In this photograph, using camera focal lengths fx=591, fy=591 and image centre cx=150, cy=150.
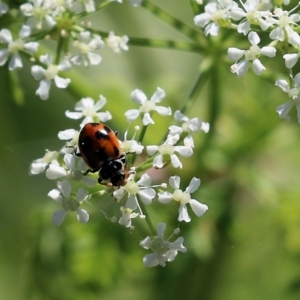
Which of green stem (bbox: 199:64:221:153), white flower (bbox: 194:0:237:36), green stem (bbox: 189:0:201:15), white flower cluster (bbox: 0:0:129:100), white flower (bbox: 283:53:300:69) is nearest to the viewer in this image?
white flower (bbox: 283:53:300:69)

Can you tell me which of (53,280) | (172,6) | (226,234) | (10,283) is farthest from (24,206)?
(172,6)

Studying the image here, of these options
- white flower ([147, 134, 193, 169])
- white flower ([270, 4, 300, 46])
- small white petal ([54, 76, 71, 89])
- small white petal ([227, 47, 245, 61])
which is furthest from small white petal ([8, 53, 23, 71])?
white flower ([270, 4, 300, 46])

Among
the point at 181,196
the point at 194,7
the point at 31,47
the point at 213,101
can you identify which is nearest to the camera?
the point at 181,196

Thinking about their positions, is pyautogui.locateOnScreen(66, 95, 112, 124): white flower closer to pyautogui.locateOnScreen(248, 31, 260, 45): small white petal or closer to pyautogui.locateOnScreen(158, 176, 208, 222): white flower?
pyautogui.locateOnScreen(158, 176, 208, 222): white flower

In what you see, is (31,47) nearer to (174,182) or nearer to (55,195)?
(55,195)

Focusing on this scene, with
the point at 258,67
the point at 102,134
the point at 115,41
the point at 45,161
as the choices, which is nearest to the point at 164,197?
the point at 102,134

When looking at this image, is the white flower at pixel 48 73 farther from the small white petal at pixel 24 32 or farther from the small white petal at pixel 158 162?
the small white petal at pixel 158 162

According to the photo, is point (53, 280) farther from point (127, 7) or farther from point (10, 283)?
point (127, 7)
